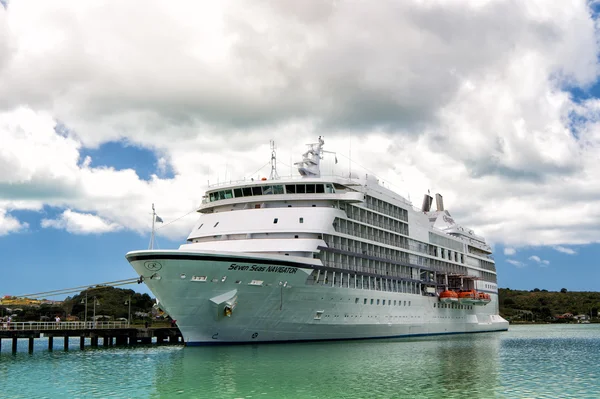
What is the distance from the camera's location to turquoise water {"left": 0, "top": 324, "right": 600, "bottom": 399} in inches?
840

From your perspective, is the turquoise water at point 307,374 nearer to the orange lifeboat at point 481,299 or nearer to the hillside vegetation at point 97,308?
the orange lifeboat at point 481,299

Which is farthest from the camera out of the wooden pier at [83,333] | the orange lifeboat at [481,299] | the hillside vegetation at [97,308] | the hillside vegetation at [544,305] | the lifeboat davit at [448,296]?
the hillside vegetation at [544,305]

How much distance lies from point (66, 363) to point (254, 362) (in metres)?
11.8

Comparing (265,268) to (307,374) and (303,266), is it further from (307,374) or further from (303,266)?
(307,374)

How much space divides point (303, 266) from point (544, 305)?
146367 mm

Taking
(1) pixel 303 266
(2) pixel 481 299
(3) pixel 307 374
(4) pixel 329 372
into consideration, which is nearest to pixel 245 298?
(1) pixel 303 266

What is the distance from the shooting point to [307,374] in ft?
82.2

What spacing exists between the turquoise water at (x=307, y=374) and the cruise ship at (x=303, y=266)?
2007 millimetres

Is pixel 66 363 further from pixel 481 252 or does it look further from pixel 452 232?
pixel 481 252

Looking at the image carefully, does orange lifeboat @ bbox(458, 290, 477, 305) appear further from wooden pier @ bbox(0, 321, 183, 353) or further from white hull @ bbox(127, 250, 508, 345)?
wooden pier @ bbox(0, 321, 183, 353)

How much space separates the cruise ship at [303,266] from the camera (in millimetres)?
33438

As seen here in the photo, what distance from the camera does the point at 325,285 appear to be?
3800cm

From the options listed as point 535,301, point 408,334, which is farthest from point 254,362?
point 535,301

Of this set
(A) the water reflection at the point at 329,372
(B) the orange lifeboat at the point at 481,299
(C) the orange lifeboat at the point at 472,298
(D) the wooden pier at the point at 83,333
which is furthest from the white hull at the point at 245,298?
(B) the orange lifeboat at the point at 481,299
